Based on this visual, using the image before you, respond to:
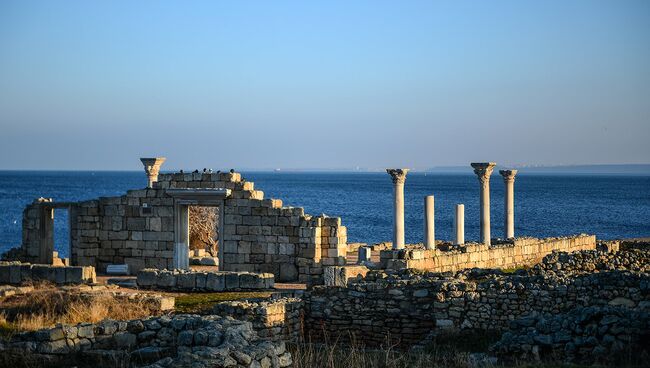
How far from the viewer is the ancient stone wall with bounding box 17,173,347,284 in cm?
2461

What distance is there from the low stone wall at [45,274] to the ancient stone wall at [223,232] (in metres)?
3.01

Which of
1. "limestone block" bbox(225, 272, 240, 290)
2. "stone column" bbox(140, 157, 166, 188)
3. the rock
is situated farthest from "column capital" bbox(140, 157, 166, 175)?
the rock

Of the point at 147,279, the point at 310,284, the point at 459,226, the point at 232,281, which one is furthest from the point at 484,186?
the point at 147,279

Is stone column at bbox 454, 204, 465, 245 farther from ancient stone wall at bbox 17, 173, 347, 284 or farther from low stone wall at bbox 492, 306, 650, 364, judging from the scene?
low stone wall at bbox 492, 306, 650, 364

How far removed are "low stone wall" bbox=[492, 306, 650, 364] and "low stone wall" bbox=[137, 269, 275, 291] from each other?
9.20 metres

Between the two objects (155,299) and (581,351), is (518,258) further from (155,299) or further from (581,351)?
(581,351)

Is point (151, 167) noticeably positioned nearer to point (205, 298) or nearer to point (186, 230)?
point (186, 230)

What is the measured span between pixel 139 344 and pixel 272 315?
11.9 feet

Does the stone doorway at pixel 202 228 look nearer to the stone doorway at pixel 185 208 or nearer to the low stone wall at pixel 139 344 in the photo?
the stone doorway at pixel 185 208

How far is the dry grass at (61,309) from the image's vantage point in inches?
668

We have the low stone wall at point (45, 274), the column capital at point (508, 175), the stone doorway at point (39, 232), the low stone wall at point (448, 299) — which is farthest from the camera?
the column capital at point (508, 175)

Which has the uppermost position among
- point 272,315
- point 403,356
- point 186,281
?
point 186,281

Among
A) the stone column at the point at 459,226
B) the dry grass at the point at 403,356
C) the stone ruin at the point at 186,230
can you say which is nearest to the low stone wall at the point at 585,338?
the dry grass at the point at 403,356

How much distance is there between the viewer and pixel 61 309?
719 inches
